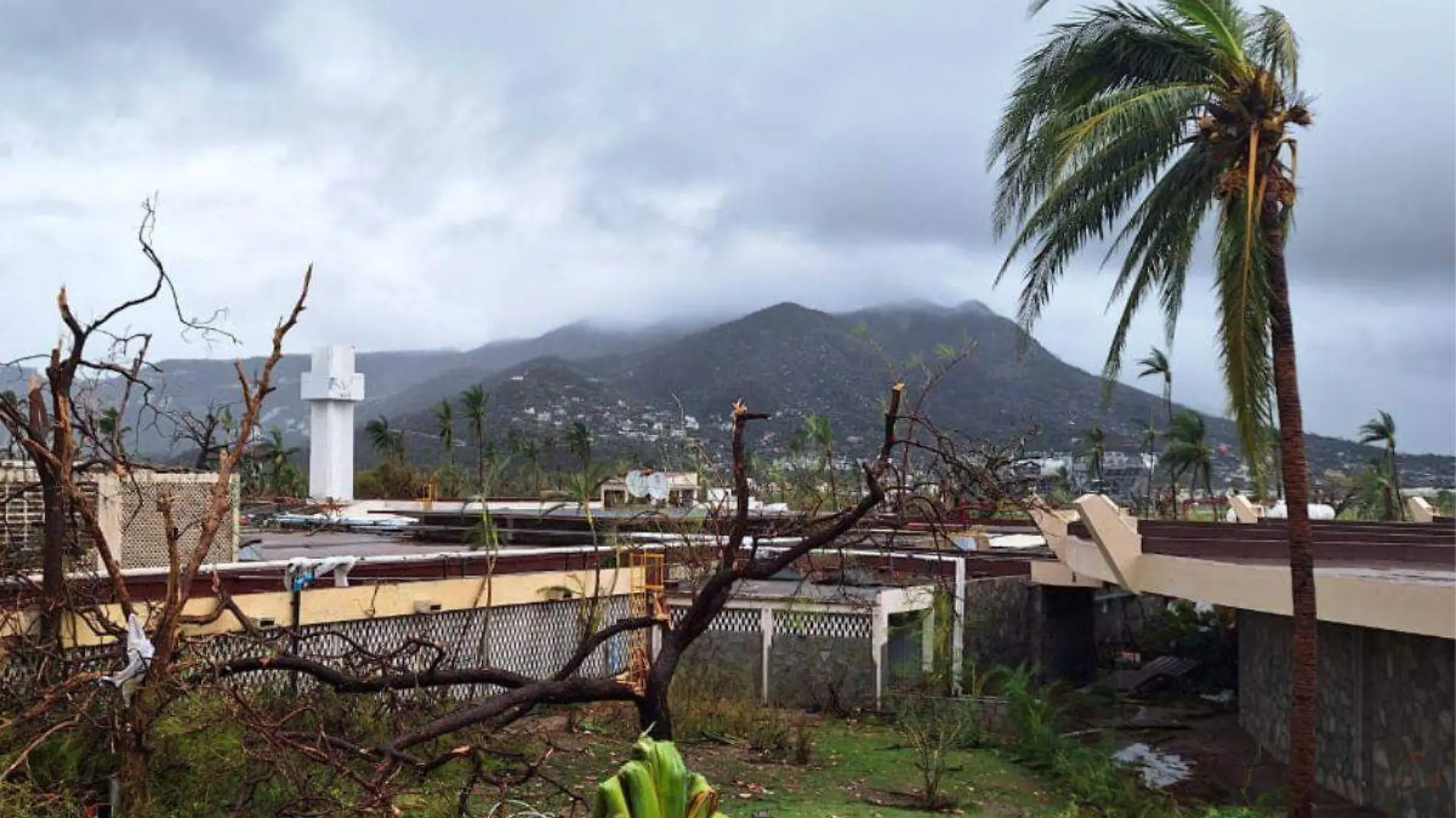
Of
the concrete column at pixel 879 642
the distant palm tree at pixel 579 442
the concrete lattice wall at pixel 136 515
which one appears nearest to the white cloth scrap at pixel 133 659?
the concrete lattice wall at pixel 136 515

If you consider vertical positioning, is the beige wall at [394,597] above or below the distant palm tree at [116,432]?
below

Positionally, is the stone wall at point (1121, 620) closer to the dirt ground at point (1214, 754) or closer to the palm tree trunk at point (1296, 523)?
the dirt ground at point (1214, 754)

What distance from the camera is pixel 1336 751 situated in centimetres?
1311

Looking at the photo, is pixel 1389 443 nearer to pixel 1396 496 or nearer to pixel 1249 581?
pixel 1396 496

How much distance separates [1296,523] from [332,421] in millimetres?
37387

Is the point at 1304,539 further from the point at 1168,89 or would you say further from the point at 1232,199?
the point at 1168,89

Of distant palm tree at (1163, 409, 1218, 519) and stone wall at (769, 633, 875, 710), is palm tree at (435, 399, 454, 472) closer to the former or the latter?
distant palm tree at (1163, 409, 1218, 519)

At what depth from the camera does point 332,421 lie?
4238 centimetres

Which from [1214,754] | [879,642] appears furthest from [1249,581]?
[879,642]

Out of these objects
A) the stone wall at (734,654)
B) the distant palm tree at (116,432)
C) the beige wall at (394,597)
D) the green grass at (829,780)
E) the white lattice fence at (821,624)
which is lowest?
the green grass at (829,780)

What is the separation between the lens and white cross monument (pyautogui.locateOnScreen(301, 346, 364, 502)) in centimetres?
4234

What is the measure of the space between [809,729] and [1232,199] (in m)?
7.85

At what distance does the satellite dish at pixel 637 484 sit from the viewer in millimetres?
28219

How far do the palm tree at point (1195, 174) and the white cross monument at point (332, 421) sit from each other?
1357 inches
